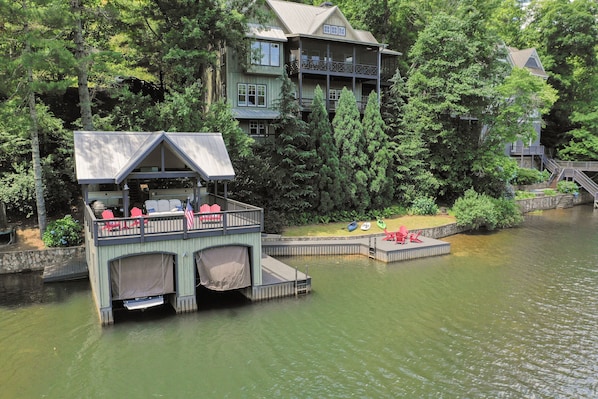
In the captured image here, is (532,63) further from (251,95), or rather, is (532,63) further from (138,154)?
(138,154)

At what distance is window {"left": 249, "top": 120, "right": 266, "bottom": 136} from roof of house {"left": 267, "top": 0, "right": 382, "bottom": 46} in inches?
290

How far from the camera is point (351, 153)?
30875 mm

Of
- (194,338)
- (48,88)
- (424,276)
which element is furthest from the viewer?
(424,276)

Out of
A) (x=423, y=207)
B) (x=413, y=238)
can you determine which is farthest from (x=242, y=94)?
(x=413, y=238)

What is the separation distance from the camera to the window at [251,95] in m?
32.9

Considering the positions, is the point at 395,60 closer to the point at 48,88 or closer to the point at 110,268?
the point at 48,88

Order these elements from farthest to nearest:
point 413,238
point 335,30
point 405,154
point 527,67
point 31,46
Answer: point 527,67
point 335,30
point 405,154
point 413,238
point 31,46

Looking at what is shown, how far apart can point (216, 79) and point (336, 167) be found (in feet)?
41.9

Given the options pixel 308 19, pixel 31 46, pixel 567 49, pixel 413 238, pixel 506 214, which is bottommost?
pixel 413 238

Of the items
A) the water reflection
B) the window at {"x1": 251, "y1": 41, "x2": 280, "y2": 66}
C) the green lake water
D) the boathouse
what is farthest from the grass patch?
the window at {"x1": 251, "y1": 41, "x2": 280, "y2": 66}

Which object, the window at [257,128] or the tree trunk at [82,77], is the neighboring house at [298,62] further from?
the tree trunk at [82,77]

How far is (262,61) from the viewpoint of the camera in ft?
109

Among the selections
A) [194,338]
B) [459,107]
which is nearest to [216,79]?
[459,107]

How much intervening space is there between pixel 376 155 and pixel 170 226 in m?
19.1
